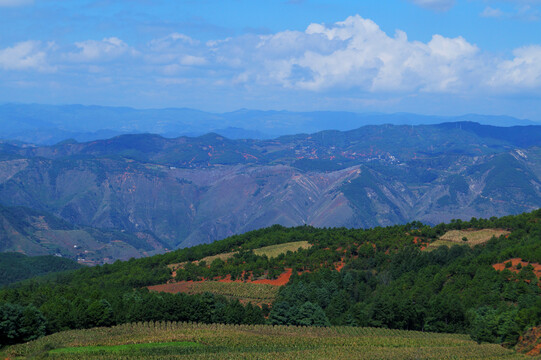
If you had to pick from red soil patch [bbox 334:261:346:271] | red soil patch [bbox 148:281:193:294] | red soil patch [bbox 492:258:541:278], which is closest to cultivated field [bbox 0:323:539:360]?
red soil patch [bbox 492:258:541:278]

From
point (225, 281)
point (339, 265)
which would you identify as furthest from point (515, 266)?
point (225, 281)

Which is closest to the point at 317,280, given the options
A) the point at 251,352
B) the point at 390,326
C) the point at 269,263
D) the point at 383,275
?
the point at 383,275

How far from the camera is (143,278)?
12862cm

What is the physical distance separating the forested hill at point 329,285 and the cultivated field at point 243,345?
490cm

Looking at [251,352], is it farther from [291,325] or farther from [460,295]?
[460,295]

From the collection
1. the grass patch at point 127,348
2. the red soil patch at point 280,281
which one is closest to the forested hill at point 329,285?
the red soil patch at point 280,281

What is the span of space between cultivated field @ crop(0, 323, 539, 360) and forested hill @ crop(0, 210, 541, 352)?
16.1 feet

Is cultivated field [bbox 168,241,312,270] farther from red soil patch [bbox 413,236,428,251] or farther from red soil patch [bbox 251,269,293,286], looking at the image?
red soil patch [bbox 413,236,428,251]

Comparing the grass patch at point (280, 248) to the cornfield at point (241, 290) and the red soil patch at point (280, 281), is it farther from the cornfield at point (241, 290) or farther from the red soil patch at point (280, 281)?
the cornfield at point (241, 290)

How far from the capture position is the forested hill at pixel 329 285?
241ft

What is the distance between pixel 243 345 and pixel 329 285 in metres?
45.2

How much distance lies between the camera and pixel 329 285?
10425cm

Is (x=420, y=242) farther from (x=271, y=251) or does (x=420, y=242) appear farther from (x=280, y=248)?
(x=271, y=251)

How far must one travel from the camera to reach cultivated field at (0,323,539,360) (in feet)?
184
